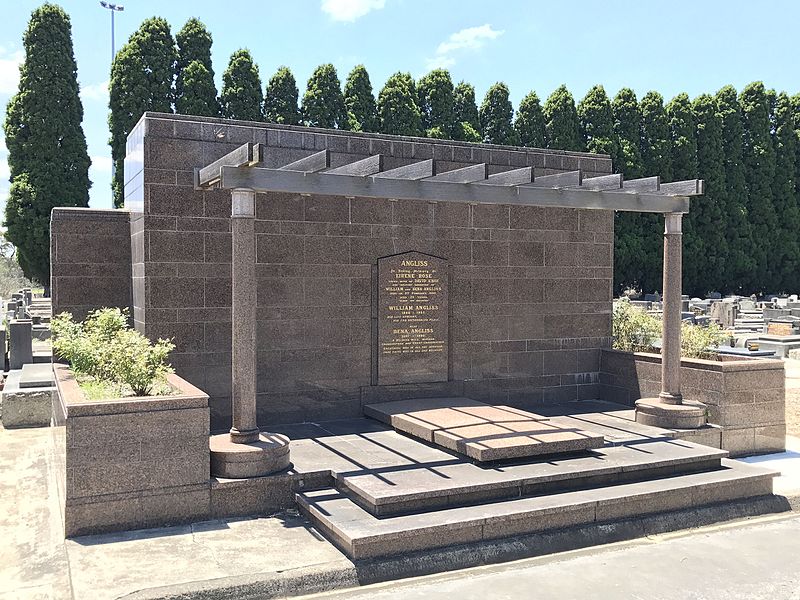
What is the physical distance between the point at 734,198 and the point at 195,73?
27882 millimetres

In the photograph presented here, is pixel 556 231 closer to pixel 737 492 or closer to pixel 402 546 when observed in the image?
pixel 737 492

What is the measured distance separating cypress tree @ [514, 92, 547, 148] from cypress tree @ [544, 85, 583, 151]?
55 cm

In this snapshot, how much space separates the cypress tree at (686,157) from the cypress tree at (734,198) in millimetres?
2053

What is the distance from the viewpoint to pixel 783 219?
1475 inches

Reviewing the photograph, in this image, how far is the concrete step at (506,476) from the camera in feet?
19.9

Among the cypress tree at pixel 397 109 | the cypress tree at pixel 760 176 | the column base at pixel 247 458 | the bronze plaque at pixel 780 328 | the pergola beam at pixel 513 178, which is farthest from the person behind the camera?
the cypress tree at pixel 760 176

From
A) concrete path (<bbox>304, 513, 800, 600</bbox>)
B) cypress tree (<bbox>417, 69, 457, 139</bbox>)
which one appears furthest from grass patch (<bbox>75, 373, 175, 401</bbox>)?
cypress tree (<bbox>417, 69, 457, 139</bbox>)

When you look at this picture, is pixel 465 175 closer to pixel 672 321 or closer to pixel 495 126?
pixel 672 321

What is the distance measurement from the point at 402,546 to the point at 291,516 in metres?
1.30

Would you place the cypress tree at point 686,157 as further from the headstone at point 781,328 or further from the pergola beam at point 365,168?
the pergola beam at point 365,168

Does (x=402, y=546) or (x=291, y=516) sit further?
(x=291, y=516)

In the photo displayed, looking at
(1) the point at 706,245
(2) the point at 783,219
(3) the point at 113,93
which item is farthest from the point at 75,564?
(2) the point at 783,219

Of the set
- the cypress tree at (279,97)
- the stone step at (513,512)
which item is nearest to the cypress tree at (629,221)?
the cypress tree at (279,97)

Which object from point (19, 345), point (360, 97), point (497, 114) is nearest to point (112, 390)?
point (19, 345)
